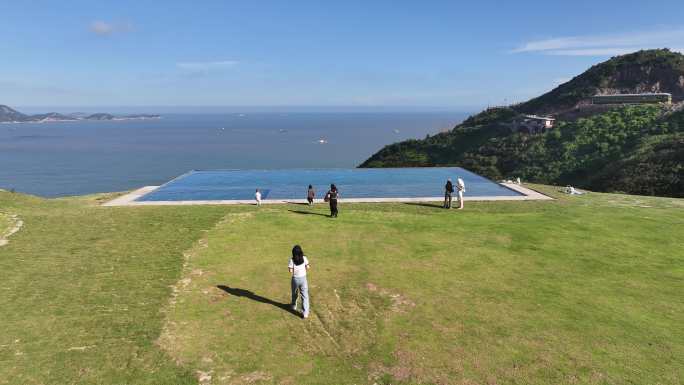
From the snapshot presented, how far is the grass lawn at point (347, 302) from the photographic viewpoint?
8078mm

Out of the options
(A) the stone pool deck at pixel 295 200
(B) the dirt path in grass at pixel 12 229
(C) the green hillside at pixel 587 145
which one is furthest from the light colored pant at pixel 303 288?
(C) the green hillside at pixel 587 145

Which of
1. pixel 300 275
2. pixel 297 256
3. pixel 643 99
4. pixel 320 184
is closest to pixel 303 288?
pixel 300 275

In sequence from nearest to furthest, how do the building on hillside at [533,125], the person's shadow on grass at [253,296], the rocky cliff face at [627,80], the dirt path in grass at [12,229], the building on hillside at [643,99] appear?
1. the person's shadow on grass at [253,296]
2. the dirt path in grass at [12,229]
3. the building on hillside at [643,99]
4. the building on hillside at [533,125]
5. the rocky cliff face at [627,80]

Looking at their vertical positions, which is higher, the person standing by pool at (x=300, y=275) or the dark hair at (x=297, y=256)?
the dark hair at (x=297, y=256)

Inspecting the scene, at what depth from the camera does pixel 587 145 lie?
243 feet

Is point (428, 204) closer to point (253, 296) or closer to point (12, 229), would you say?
point (253, 296)

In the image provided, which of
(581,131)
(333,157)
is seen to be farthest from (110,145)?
(581,131)

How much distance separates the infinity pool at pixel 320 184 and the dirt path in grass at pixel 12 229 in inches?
255

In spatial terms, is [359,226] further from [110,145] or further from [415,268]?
[110,145]

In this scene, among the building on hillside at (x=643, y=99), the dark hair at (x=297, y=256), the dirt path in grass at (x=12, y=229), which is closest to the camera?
the dark hair at (x=297, y=256)

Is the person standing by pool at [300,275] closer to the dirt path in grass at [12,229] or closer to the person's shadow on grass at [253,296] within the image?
the person's shadow on grass at [253,296]

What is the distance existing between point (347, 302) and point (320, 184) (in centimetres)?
1916

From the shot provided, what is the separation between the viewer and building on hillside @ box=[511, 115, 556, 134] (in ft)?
318

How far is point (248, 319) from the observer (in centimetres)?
993
